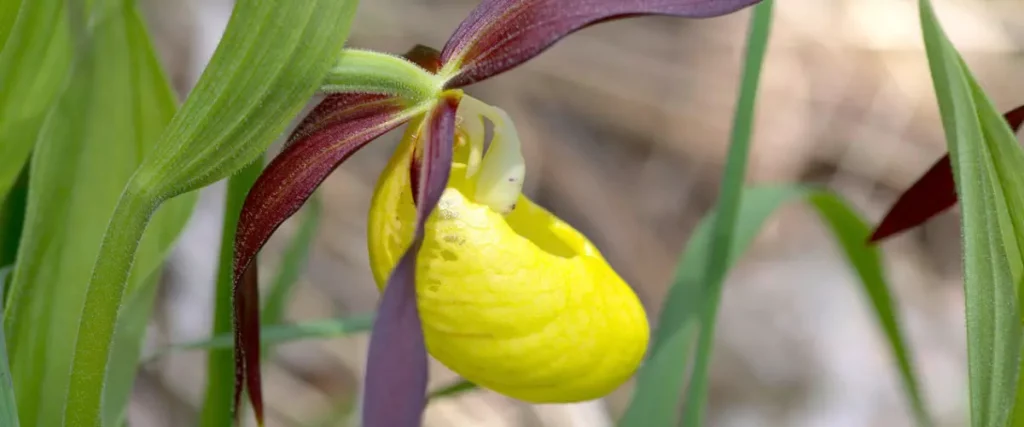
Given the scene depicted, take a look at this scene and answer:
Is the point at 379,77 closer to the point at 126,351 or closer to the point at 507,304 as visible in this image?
the point at 507,304

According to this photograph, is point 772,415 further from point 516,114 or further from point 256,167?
point 256,167

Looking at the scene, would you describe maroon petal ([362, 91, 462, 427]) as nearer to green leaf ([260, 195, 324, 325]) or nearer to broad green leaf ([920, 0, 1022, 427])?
broad green leaf ([920, 0, 1022, 427])

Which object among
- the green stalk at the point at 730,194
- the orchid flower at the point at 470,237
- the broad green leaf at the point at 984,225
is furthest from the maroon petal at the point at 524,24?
the green stalk at the point at 730,194

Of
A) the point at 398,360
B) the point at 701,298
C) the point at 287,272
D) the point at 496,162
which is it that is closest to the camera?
the point at 398,360

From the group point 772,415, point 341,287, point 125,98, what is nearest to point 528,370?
point 125,98

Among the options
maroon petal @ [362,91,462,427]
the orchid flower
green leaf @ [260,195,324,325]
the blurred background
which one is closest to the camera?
maroon petal @ [362,91,462,427]

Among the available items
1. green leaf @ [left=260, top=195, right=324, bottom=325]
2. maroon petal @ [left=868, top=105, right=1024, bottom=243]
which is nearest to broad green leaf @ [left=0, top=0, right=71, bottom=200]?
green leaf @ [left=260, top=195, right=324, bottom=325]

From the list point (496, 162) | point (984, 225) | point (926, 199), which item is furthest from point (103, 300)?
point (926, 199)

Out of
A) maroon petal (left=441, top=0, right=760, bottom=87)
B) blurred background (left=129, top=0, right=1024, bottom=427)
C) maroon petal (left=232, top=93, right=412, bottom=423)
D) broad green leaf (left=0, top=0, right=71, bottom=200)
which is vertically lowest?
blurred background (left=129, top=0, right=1024, bottom=427)
